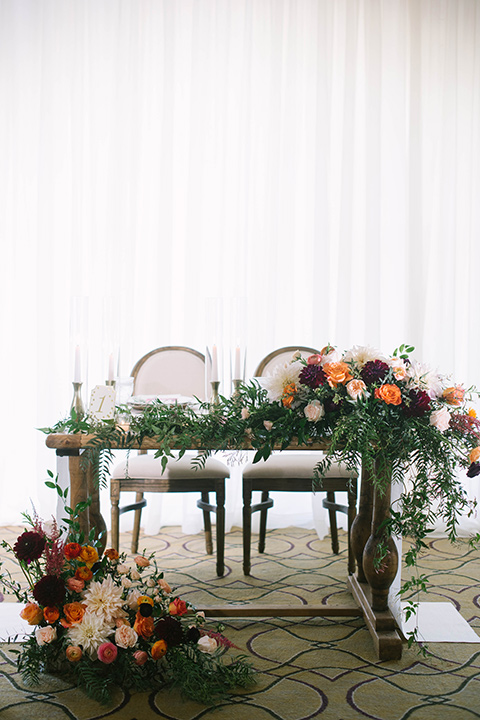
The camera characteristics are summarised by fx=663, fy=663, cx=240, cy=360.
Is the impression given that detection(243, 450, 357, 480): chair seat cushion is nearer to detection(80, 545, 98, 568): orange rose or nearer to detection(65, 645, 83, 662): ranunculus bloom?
detection(80, 545, 98, 568): orange rose

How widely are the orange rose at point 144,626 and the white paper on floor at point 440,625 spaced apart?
2.79 ft

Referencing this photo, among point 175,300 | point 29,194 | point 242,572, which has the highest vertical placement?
point 29,194

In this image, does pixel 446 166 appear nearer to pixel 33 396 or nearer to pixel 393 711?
pixel 33 396

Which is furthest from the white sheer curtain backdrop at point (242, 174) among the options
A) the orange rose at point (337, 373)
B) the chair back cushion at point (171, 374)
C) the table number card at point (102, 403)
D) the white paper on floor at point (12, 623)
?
the orange rose at point (337, 373)

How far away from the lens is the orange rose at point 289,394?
2.09m

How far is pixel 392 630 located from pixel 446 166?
107 inches

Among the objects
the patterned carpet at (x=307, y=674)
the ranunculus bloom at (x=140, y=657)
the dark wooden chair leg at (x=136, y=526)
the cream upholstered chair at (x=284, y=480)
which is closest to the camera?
the patterned carpet at (x=307, y=674)

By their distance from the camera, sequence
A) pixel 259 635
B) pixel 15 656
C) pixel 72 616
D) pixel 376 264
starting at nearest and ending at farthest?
pixel 72 616 → pixel 15 656 → pixel 259 635 → pixel 376 264

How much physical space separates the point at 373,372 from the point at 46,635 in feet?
4.09

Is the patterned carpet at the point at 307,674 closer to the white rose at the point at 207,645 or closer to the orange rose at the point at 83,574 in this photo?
the white rose at the point at 207,645

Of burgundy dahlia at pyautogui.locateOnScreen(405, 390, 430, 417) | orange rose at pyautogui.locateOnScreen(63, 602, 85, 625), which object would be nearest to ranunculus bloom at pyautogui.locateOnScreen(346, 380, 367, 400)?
burgundy dahlia at pyautogui.locateOnScreen(405, 390, 430, 417)

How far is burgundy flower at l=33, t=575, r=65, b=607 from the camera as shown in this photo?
1946mm

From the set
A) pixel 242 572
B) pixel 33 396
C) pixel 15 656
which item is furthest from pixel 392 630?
pixel 33 396

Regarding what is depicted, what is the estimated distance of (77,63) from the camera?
388 centimetres
